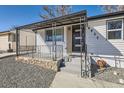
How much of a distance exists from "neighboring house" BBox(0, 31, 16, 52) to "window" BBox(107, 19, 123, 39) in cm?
1495

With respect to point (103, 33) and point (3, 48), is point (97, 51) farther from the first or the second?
point (3, 48)

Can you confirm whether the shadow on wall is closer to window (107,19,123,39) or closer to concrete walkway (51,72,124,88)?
Result: window (107,19,123,39)

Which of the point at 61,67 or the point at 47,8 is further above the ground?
the point at 47,8

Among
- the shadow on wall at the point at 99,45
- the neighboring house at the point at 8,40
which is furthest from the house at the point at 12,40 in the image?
the shadow on wall at the point at 99,45

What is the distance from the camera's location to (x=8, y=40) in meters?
19.2

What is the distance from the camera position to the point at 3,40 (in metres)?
20.2

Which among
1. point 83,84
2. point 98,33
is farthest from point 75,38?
point 83,84

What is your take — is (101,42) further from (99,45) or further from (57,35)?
(57,35)

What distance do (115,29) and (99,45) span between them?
1.42 m

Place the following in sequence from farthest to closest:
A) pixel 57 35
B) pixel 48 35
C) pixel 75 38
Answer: pixel 48 35 → pixel 57 35 → pixel 75 38

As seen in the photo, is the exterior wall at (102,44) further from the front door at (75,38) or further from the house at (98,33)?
the front door at (75,38)

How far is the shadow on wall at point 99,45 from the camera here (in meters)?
7.95
